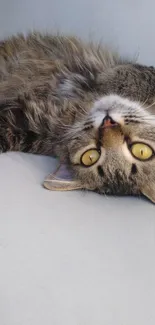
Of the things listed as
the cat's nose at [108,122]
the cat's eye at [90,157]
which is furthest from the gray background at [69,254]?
the cat's nose at [108,122]

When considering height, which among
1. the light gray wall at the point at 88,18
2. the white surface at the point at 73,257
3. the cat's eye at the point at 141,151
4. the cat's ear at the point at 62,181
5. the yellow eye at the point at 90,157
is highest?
the light gray wall at the point at 88,18

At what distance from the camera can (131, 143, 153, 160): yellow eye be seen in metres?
1.57

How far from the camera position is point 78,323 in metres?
1.10

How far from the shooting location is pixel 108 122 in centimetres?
155

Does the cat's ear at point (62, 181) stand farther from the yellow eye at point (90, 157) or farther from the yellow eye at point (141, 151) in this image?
A: the yellow eye at point (141, 151)

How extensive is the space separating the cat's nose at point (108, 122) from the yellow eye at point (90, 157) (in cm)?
9

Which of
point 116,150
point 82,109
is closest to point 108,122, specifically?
point 116,150

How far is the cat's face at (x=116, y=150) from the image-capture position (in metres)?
1.56

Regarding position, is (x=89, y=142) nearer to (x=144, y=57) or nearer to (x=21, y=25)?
(x=144, y=57)

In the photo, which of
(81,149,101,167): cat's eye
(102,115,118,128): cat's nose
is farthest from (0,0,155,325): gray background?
(102,115,118,128): cat's nose

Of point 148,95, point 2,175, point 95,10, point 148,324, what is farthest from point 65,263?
point 95,10

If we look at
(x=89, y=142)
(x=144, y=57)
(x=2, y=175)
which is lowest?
(x=2, y=175)

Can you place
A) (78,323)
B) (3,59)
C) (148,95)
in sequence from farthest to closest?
(3,59)
(148,95)
(78,323)

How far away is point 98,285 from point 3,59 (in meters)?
1.18
